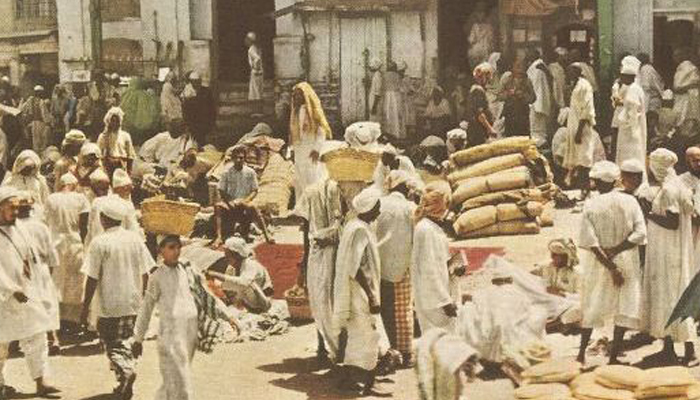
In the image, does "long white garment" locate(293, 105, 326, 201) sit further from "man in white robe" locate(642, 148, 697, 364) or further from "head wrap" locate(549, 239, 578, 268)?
"man in white robe" locate(642, 148, 697, 364)

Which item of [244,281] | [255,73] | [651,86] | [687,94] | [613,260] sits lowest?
[244,281]

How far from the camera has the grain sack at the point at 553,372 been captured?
30.5 ft

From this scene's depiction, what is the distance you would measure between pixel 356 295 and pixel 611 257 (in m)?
1.96

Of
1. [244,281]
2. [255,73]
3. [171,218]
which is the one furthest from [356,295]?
[255,73]

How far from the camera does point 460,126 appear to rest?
19938mm

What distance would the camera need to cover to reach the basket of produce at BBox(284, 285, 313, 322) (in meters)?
12.4

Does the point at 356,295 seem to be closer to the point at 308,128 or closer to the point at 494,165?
the point at 308,128

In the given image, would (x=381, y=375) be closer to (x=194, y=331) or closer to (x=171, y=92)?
(x=194, y=331)

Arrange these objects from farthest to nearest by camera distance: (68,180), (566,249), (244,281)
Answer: (244,281), (68,180), (566,249)

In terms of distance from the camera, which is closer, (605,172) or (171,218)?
(171,218)

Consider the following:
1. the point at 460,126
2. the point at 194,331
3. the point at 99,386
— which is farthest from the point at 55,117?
the point at 194,331

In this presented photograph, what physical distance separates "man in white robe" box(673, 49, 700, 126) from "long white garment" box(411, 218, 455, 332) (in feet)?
31.6

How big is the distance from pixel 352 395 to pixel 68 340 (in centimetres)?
312

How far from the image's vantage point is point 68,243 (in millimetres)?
12078
